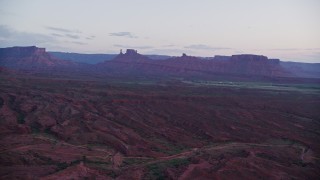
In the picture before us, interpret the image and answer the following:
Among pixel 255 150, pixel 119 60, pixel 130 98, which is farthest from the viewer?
pixel 119 60

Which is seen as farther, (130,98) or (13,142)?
(130,98)

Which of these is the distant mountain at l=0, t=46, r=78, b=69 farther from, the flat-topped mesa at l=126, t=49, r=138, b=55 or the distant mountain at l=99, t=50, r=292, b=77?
the distant mountain at l=99, t=50, r=292, b=77

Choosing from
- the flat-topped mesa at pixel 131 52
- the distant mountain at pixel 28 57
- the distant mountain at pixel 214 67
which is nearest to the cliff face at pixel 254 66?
the distant mountain at pixel 214 67

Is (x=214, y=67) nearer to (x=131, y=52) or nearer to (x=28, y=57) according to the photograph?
(x=131, y=52)

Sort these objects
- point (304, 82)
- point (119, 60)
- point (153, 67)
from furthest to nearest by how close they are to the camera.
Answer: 1. point (119, 60)
2. point (153, 67)
3. point (304, 82)

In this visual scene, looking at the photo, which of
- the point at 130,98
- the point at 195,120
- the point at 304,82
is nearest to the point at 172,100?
the point at 130,98

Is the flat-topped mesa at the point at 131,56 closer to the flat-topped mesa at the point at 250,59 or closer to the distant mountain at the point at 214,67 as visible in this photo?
the distant mountain at the point at 214,67

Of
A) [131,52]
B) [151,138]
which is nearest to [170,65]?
[131,52]

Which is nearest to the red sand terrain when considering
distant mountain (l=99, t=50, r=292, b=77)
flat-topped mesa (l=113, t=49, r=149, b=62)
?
distant mountain (l=99, t=50, r=292, b=77)

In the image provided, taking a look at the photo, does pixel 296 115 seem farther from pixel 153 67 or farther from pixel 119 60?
pixel 119 60
